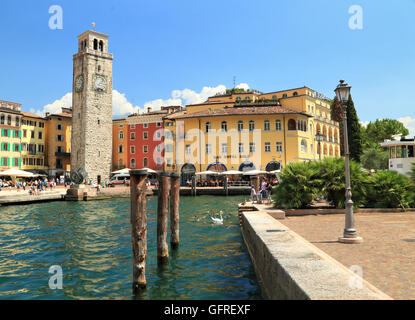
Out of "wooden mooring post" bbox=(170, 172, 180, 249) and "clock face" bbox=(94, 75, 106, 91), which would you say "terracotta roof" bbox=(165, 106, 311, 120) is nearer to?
"clock face" bbox=(94, 75, 106, 91)

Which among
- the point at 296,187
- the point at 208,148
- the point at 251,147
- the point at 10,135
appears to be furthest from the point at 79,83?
the point at 296,187

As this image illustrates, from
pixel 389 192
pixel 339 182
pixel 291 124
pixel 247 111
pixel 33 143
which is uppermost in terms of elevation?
pixel 247 111

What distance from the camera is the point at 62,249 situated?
39.1 feet

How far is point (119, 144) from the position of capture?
64.1 m

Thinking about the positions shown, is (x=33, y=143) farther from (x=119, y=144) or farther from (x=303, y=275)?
(x=303, y=275)

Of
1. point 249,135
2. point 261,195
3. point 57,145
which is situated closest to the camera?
point 261,195

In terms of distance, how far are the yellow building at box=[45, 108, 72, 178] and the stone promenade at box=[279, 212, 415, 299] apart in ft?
201

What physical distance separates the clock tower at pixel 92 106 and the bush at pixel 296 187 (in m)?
44.4

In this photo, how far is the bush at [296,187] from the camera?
14453 millimetres

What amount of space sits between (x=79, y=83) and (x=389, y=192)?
173 feet

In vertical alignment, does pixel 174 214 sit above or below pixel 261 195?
below

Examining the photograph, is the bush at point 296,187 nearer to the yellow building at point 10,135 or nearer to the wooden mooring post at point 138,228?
the wooden mooring post at point 138,228

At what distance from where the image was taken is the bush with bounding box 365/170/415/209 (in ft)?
47.3

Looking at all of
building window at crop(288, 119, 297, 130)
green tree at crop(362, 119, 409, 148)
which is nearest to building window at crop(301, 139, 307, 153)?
building window at crop(288, 119, 297, 130)
